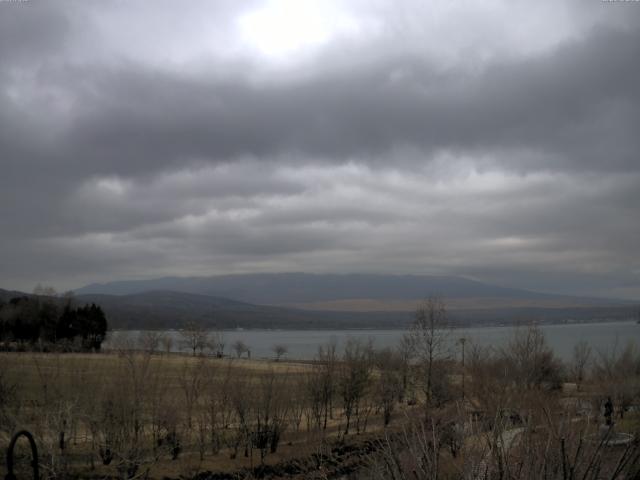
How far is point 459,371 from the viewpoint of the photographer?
6344cm

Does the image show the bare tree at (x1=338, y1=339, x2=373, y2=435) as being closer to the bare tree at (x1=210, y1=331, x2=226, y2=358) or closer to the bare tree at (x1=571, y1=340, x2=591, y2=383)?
Result: the bare tree at (x1=210, y1=331, x2=226, y2=358)

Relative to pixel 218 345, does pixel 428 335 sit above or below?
above

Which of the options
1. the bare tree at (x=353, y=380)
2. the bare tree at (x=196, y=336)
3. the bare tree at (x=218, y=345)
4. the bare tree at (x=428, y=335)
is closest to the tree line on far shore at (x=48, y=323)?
the bare tree at (x=196, y=336)

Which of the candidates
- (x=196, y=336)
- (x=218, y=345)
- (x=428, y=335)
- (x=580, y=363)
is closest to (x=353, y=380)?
(x=428, y=335)

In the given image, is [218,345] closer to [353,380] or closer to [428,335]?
[353,380]

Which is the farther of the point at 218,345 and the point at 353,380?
the point at 218,345

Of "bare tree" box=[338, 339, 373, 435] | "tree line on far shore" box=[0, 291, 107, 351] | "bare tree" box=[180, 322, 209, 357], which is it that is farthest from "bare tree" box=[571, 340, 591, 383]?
"tree line on far shore" box=[0, 291, 107, 351]

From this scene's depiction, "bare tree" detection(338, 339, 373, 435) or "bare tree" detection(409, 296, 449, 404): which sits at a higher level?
"bare tree" detection(409, 296, 449, 404)

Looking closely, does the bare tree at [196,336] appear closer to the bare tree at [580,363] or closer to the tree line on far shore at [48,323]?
the tree line on far shore at [48,323]

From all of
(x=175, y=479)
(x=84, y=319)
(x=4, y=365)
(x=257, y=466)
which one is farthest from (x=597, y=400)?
(x=84, y=319)

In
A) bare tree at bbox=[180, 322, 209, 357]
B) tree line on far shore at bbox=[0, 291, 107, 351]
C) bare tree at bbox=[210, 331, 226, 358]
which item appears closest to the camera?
bare tree at bbox=[210, 331, 226, 358]

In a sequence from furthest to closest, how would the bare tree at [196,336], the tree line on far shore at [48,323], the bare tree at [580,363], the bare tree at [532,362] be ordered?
the tree line on far shore at [48,323], the bare tree at [196,336], the bare tree at [580,363], the bare tree at [532,362]

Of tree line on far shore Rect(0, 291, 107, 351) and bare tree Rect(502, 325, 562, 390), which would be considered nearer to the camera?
bare tree Rect(502, 325, 562, 390)

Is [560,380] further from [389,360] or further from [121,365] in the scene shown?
[121,365]
